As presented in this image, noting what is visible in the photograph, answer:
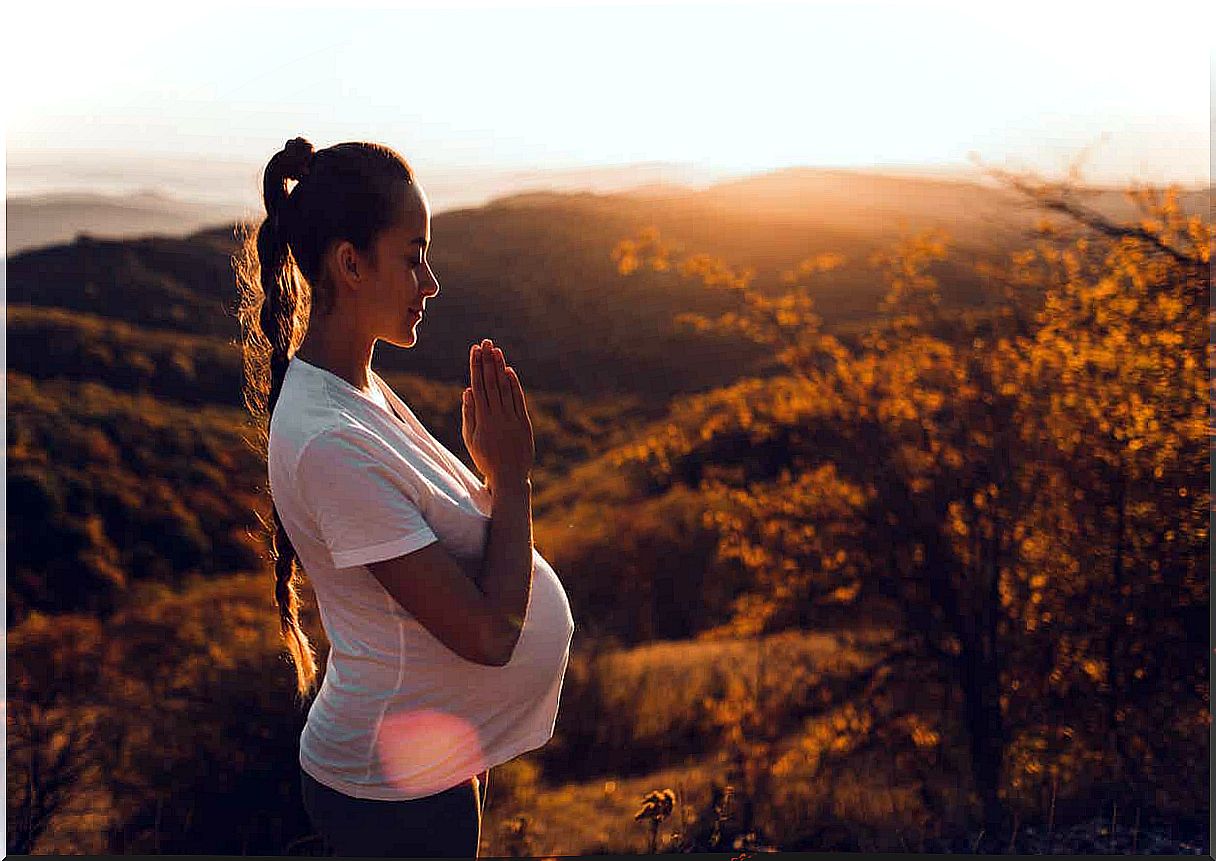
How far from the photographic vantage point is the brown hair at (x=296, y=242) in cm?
130

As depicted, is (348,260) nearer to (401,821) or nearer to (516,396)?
(516,396)

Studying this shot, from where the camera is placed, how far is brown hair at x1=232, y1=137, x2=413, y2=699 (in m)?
1.30

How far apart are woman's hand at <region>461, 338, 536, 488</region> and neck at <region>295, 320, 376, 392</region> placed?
132mm

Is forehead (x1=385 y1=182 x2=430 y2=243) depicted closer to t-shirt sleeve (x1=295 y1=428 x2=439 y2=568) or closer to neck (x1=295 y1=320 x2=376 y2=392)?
neck (x1=295 y1=320 x2=376 y2=392)

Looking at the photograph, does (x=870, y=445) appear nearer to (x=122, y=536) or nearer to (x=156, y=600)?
(x=156, y=600)

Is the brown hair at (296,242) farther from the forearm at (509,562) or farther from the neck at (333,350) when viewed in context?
the forearm at (509,562)

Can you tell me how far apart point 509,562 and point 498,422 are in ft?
0.54

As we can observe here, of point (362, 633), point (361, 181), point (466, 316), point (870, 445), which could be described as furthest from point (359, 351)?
point (466, 316)

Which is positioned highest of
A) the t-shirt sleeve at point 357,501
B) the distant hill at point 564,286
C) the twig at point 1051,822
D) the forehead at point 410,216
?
the forehead at point 410,216

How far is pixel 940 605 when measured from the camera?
4469 millimetres

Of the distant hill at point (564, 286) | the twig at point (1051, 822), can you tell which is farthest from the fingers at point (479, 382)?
the distant hill at point (564, 286)

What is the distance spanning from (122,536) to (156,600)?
41.8 inches

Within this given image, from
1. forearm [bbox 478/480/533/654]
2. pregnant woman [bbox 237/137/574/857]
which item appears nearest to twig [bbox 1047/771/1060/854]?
pregnant woman [bbox 237/137/574/857]

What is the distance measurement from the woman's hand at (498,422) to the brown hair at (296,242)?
173mm
